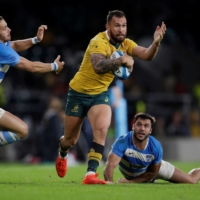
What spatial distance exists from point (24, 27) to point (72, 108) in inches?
545

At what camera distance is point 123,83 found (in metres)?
22.0

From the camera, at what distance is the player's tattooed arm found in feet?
31.2

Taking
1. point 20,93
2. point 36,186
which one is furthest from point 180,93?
point 36,186

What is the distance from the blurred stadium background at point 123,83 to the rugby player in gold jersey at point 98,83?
7.26m

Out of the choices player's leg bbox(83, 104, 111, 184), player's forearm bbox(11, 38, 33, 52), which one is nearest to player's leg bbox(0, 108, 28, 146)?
player's leg bbox(83, 104, 111, 184)

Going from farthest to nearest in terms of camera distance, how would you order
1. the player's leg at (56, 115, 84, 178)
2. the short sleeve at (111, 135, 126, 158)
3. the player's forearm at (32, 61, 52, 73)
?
the player's leg at (56, 115, 84, 178) < the short sleeve at (111, 135, 126, 158) < the player's forearm at (32, 61, 52, 73)

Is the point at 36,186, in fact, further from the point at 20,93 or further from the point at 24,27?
the point at 24,27

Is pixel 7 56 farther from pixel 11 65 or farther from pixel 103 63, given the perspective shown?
pixel 103 63

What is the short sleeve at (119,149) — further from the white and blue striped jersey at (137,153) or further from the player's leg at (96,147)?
the player's leg at (96,147)

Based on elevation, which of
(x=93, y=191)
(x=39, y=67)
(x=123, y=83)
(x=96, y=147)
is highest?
(x=39, y=67)

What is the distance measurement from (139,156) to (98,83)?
1180 millimetres

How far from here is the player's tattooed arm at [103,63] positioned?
9502 mm

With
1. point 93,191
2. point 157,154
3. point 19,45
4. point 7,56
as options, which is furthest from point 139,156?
point 19,45

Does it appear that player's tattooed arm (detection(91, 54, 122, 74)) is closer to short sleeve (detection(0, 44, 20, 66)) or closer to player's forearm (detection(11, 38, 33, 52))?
short sleeve (detection(0, 44, 20, 66))
